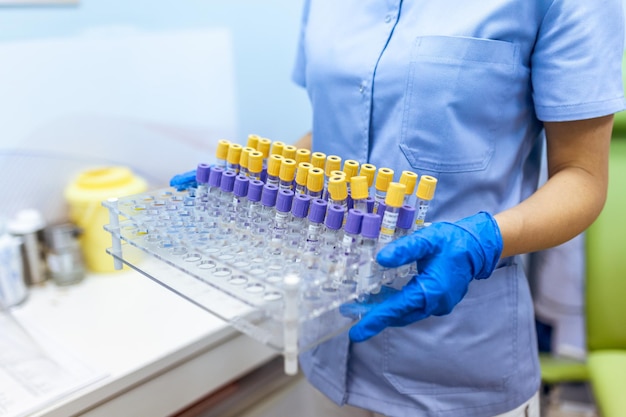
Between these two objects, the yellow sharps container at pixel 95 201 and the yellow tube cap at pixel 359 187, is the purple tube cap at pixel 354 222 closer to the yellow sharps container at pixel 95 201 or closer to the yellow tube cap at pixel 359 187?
the yellow tube cap at pixel 359 187

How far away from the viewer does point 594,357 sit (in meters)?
1.16

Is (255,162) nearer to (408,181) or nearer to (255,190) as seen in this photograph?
(255,190)

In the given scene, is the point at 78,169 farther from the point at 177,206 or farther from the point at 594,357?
the point at 594,357

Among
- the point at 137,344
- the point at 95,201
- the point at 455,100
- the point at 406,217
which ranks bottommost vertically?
the point at 137,344

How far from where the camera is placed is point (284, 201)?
0.68 meters

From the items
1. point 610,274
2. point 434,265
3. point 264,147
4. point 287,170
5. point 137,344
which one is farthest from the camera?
point 610,274

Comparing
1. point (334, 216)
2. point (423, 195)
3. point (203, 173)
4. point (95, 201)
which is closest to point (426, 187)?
point (423, 195)

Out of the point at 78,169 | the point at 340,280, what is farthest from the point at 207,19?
the point at 340,280

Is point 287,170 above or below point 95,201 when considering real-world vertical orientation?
above

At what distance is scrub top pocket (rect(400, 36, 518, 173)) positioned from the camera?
696mm

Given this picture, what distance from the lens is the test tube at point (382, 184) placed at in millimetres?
661

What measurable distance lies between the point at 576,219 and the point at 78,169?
1.07 m

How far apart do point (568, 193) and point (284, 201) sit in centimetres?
39

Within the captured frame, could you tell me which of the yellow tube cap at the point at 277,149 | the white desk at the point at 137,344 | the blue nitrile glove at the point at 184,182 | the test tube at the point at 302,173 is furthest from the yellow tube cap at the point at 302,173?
the white desk at the point at 137,344
